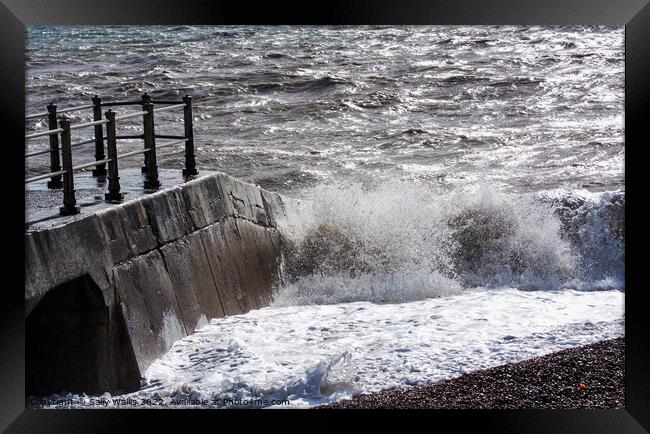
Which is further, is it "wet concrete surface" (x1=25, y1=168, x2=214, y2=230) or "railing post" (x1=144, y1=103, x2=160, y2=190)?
"railing post" (x1=144, y1=103, x2=160, y2=190)

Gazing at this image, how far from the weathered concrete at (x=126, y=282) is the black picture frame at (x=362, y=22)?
0.70 feet

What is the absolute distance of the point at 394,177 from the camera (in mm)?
11766

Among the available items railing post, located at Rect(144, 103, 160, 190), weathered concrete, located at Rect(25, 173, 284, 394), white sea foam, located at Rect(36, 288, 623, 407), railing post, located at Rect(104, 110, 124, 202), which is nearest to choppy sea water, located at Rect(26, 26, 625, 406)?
white sea foam, located at Rect(36, 288, 623, 407)

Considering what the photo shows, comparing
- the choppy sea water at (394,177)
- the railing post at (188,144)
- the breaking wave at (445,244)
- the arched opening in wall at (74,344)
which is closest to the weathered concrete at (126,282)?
the arched opening in wall at (74,344)

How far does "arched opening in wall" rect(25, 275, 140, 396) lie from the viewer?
6074 mm

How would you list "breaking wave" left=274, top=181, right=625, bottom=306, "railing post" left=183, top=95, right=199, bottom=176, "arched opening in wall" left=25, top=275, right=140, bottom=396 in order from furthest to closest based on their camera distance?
"breaking wave" left=274, top=181, right=625, bottom=306, "railing post" left=183, top=95, right=199, bottom=176, "arched opening in wall" left=25, top=275, right=140, bottom=396

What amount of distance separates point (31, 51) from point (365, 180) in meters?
5.55

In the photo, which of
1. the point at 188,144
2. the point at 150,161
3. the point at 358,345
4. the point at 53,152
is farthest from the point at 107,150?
the point at 358,345

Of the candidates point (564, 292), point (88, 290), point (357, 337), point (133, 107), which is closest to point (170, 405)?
point (88, 290)

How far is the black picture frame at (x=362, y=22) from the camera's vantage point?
6.16m

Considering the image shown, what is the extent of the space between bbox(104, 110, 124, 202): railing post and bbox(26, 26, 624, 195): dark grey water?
3.12ft

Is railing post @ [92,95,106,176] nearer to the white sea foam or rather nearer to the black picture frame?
the black picture frame

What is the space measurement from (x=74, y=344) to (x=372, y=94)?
222 inches

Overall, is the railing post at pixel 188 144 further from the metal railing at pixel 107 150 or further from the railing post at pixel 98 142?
the railing post at pixel 98 142
